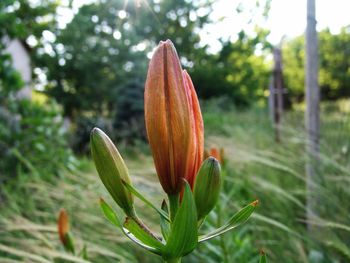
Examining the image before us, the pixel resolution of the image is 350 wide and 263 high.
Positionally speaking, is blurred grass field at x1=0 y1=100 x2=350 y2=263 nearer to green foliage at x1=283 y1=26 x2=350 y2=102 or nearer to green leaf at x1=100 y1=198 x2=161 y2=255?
green leaf at x1=100 y1=198 x2=161 y2=255

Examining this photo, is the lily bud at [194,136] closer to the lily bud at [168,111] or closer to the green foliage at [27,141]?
the lily bud at [168,111]

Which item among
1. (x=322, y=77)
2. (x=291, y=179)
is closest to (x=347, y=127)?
(x=291, y=179)

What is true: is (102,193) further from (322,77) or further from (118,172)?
(322,77)

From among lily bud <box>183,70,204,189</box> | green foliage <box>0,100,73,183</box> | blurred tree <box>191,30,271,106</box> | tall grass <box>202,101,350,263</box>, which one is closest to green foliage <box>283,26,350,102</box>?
blurred tree <box>191,30,271,106</box>

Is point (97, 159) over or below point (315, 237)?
over

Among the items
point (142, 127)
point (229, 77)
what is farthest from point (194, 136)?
point (229, 77)

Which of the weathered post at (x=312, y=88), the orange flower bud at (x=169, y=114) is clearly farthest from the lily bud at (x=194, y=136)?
the weathered post at (x=312, y=88)
